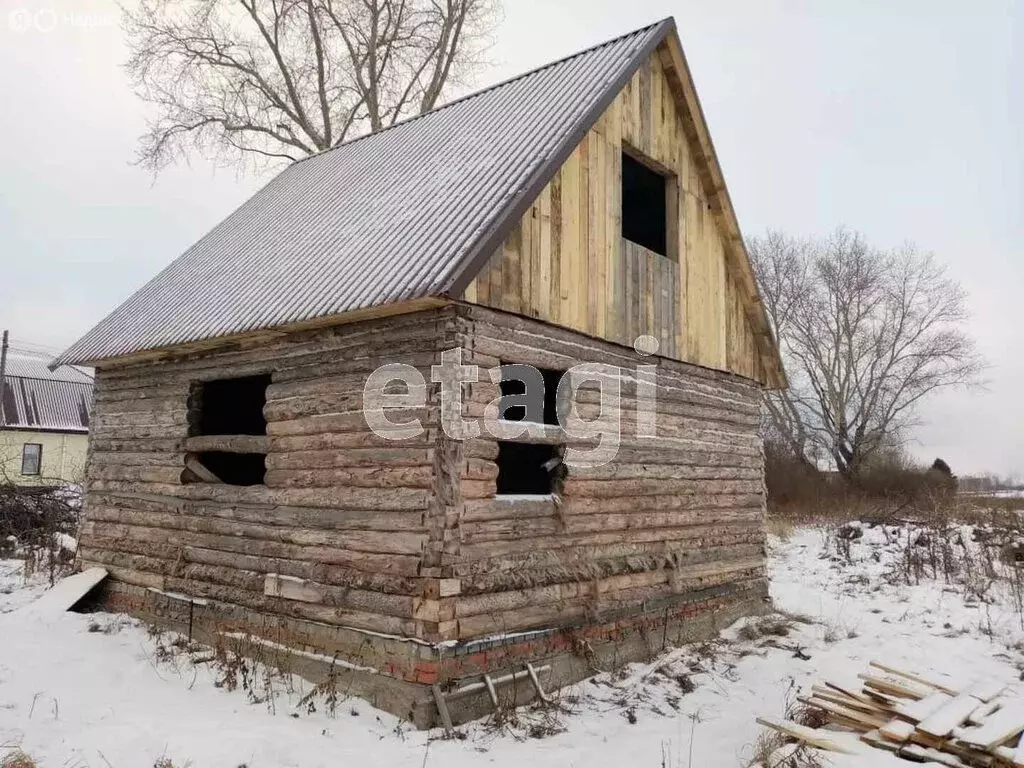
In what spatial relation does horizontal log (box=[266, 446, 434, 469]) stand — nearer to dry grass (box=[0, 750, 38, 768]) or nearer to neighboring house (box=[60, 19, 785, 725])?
neighboring house (box=[60, 19, 785, 725])

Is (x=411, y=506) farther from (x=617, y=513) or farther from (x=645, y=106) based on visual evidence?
(x=645, y=106)

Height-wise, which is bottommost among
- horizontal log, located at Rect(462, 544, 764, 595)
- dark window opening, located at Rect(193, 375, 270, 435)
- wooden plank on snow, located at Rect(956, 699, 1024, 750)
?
wooden plank on snow, located at Rect(956, 699, 1024, 750)

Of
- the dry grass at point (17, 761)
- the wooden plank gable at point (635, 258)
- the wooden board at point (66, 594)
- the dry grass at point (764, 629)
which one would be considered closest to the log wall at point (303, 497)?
the wooden board at point (66, 594)

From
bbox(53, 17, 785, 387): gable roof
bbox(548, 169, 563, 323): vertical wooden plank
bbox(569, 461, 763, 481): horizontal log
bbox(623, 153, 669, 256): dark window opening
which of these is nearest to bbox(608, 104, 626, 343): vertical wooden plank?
bbox(53, 17, 785, 387): gable roof

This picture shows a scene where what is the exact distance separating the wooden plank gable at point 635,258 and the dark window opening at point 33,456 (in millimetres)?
30681

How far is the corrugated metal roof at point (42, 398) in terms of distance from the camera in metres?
32.8

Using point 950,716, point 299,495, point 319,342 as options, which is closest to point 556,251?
point 319,342

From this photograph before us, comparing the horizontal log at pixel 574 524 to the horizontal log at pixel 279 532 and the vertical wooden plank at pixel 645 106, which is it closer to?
the horizontal log at pixel 279 532

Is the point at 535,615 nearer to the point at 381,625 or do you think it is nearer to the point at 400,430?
the point at 381,625

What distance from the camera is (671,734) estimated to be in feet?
22.2

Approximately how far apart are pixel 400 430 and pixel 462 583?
141cm

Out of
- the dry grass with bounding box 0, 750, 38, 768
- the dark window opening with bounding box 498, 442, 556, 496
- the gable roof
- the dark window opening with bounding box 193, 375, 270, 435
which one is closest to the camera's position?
the dry grass with bounding box 0, 750, 38, 768
